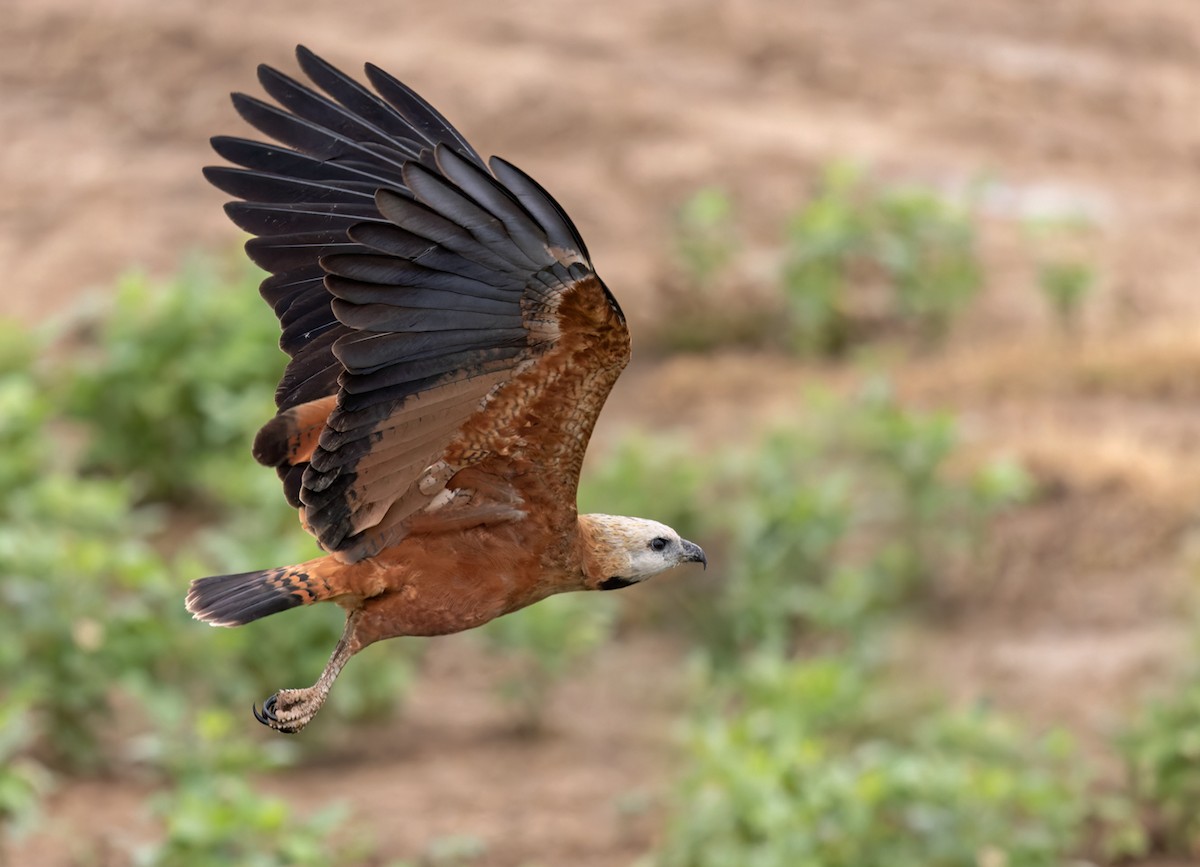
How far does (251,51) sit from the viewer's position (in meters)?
14.6

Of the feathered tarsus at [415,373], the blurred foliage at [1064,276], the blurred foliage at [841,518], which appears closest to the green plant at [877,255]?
the blurred foliage at [1064,276]

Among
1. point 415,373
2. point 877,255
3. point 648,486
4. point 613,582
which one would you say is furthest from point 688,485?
point 415,373

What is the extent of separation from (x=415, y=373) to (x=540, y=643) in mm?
4078

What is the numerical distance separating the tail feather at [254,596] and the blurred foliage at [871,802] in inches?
102

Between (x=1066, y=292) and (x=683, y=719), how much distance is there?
191 inches

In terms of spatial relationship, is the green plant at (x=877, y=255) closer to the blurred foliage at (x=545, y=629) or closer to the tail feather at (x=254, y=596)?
the blurred foliage at (x=545, y=629)

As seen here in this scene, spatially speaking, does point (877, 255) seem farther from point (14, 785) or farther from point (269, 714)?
point (269, 714)

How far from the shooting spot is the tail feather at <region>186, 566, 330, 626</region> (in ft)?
13.3

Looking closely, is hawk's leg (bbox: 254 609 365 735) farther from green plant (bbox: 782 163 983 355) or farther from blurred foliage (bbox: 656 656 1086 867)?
green plant (bbox: 782 163 983 355)

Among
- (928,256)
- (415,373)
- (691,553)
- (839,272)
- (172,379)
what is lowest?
(691,553)

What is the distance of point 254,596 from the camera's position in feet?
13.5

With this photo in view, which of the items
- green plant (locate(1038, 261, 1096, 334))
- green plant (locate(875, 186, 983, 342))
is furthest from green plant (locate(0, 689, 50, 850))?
A: green plant (locate(1038, 261, 1096, 334))

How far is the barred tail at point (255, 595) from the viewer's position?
4066 mm

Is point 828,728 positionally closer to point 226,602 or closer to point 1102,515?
point 1102,515
